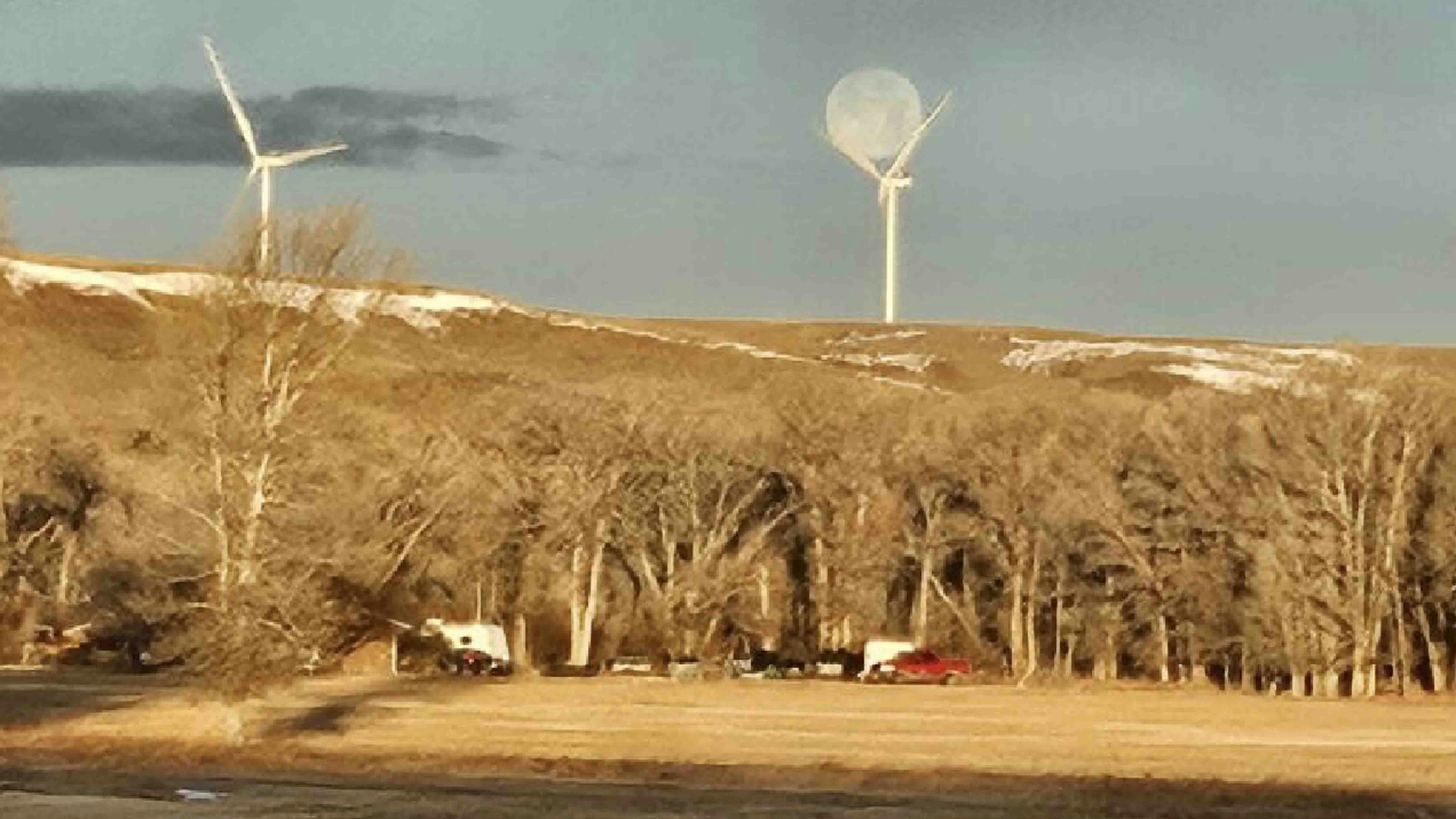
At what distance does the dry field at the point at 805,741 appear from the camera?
4559 cm

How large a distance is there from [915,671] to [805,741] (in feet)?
136

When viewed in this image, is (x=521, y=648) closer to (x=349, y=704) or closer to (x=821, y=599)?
(x=821, y=599)

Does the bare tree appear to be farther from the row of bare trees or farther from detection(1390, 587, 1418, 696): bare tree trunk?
detection(1390, 587, 1418, 696): bare tree trunk

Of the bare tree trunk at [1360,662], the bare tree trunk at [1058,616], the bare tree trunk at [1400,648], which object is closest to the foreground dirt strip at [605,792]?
the bare tree trunk at [1360,662]

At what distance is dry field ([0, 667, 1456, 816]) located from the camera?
150 feet

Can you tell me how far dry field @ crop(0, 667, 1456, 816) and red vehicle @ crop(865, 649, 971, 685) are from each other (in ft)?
27.8

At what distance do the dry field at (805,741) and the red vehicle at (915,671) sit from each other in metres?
8.48

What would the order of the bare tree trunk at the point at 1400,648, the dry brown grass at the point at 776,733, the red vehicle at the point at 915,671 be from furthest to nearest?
the bare tree trunk at the point at 1400,648 → the red vehicle at the point at 915,671 → the dry brown grass at the point at 776,733

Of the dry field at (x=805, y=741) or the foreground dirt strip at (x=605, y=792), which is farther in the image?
the dry field at (x=805, y=741)

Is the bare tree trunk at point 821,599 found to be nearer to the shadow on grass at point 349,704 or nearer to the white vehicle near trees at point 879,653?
the white vehicle near trees at point 879,653

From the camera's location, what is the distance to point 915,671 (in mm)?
101375

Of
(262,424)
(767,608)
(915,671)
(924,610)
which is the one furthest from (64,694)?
(924,610)

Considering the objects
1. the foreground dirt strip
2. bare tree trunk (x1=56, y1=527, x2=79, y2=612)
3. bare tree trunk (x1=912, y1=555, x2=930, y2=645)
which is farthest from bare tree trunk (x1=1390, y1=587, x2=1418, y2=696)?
bare tree trunk (x1=56, y1=527, x2=79, y2=612)

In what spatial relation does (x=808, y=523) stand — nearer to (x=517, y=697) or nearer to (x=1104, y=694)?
(x=1104, y=694)
